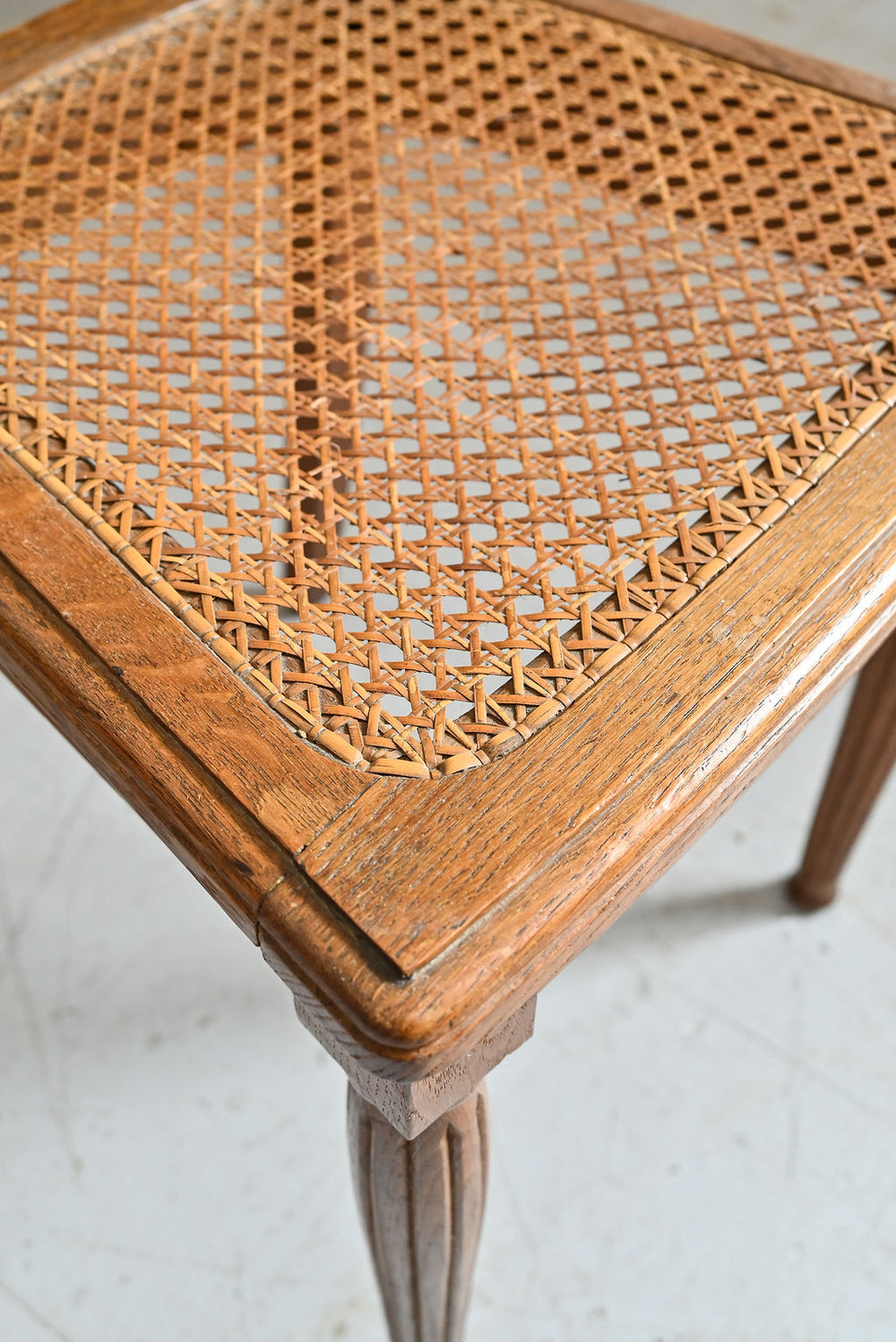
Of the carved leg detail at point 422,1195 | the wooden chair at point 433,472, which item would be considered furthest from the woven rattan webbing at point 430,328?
the carved leg detail at point 422,1195

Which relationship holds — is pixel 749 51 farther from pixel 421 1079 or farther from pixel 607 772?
pixel 421 1079

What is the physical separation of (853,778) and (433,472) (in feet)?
1.28

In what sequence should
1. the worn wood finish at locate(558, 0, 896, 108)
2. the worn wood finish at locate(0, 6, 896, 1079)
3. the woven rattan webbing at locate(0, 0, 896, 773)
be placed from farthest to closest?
the worn wood finish at locate(558, 0, 896, 108)
the woven rattan webbing at locate(0, 0, 896, 773)
the worn wood finish at locate(0, 6, 896, 1079)

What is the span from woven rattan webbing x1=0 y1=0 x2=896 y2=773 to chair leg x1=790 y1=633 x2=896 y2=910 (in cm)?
20

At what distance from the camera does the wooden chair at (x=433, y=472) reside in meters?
0.38

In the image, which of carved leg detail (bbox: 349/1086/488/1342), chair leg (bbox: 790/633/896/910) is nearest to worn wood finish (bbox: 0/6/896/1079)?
carved leg detail (bbox: 349/1086/488/1342)

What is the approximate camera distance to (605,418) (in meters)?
0.53

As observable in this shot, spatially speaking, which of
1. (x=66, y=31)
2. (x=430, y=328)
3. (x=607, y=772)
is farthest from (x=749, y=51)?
(x=607, y=772)

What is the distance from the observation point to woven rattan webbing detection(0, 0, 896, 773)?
0.46 metres

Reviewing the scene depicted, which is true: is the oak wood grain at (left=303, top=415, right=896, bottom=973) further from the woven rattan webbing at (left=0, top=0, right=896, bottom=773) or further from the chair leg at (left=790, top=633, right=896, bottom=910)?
the chair leg at (left=790, top=633, right=896, bottom=910)

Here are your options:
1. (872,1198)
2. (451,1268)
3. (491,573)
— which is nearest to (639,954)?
(872,1198)

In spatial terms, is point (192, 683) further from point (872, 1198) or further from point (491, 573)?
point (872, 1198)

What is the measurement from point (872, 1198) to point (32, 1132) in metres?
0.53

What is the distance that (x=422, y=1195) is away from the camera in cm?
48
